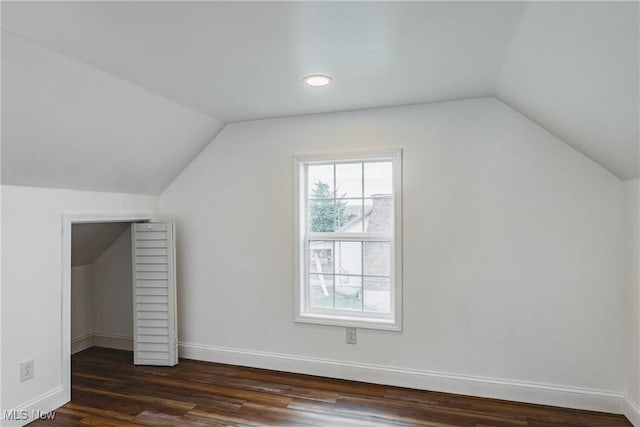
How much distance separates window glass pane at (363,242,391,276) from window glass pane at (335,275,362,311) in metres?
0.14

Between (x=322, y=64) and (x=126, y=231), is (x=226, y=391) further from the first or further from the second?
(x=322, y=64)

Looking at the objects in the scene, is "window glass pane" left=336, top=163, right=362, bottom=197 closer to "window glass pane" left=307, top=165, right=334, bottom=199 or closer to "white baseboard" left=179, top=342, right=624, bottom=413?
"window glass pane" left=307, top=165, right=334, bottom=199

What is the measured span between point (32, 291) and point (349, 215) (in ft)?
7.61

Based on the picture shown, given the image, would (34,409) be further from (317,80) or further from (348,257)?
(317,80)

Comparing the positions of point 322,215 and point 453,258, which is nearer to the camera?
point 453,258

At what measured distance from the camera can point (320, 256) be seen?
3500 mm

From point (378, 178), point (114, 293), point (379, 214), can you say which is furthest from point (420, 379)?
point (114, 293)

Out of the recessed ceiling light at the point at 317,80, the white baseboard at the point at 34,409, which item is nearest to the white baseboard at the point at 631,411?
the recessed ceiling light at the point at 317,80

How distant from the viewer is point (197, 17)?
175cm

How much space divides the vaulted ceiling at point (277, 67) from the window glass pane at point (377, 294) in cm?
141

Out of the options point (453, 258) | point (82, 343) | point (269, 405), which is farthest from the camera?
point (82, 343)

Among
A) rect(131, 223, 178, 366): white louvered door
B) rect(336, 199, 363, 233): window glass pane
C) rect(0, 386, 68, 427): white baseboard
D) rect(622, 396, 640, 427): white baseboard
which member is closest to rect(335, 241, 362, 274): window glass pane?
rect(336, 199, 363, 233): window glass pane

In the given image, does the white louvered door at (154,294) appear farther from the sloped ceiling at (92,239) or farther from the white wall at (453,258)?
the sloped ceiling at (92,239)

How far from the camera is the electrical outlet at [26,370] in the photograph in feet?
8.52
